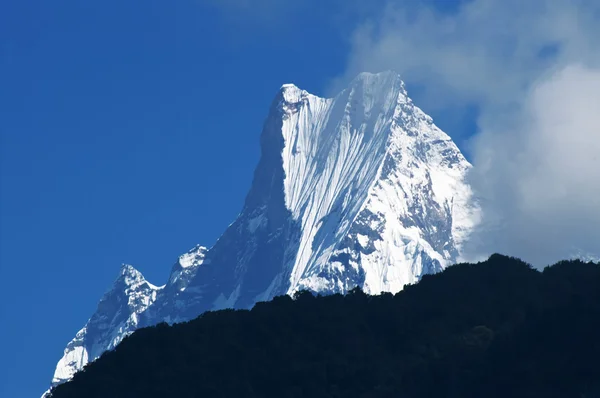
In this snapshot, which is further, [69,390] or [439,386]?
[69,390]

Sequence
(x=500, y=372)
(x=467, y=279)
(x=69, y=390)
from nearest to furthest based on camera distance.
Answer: (x=500, y=372) → (x=69, y=390) → (x=467, y=279)

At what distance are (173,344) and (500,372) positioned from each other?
2142cm

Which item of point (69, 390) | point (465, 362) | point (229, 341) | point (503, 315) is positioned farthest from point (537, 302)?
point (69, 390)

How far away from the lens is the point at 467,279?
357 ft

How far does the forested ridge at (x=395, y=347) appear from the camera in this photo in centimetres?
9075

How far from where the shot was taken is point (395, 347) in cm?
9969

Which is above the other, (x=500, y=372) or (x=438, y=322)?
(x=438, y=322)

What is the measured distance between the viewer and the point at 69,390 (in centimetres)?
9856

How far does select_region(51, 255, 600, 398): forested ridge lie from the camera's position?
298 feet

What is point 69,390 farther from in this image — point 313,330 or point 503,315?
point 503,315

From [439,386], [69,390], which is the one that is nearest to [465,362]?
[439,386]

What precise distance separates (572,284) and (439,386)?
13279 mm

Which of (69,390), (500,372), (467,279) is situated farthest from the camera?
(467,279)

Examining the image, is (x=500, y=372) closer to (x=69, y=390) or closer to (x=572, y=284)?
(x=572, y=284)
